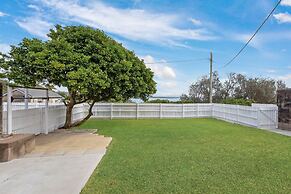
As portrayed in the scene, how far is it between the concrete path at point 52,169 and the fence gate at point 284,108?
9855mm

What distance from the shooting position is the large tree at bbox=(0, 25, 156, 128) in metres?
9.90

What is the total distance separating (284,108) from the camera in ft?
48.1

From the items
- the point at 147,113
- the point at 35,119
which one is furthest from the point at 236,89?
the point at 35,119

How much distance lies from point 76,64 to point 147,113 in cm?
1286

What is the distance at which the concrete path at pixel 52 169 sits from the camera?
15.8ft

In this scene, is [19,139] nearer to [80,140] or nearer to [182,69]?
[80,140]

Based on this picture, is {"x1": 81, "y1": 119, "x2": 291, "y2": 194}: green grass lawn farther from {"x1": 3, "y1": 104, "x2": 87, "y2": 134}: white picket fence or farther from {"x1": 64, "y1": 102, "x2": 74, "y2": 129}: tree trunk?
{"x1": 64, "y1": 102, "x2": 74, "y2": 129}: tree trunk

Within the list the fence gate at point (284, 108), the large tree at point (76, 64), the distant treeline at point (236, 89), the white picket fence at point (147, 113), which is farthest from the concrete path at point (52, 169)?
the distant treeline at point (236, 89)

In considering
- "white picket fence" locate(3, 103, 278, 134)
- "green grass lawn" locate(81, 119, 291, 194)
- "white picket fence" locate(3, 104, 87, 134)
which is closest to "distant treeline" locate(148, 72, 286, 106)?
"white picket fence" locate(3, 103, 278, 134)

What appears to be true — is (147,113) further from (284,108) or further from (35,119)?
(35,119)

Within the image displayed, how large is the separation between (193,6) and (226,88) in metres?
21.9

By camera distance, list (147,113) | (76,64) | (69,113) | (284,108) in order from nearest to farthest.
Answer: (76,64)
(69,113)
(284,108)
(147,113)

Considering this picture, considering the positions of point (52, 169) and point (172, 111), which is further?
point (172, 111)

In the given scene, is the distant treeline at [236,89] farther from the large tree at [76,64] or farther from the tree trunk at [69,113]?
the large tree at [76,64]
